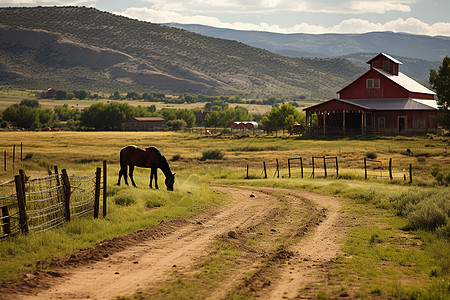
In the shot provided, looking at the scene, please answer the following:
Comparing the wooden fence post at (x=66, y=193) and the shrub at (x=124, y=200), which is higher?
the wooden fence post at (x=66, y=193)

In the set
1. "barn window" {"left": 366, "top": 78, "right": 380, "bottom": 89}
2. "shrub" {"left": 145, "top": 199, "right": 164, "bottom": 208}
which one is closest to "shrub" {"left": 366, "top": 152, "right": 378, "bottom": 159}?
"barn window" {"left": 366, "top": 78, "right": 380, "bottom": 89}

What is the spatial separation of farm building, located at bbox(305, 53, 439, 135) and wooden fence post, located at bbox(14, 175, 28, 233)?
60.1 m

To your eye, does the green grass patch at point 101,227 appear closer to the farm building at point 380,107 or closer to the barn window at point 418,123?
the farm building at point 380,107

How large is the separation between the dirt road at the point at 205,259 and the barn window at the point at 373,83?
60155mm

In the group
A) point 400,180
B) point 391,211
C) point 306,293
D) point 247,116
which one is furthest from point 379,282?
point 247,116

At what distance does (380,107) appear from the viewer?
71875mm

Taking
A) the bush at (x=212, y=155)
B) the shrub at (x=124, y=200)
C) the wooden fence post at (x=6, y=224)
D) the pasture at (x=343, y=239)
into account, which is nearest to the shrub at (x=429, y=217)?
the pasture at (x=343, y=239)

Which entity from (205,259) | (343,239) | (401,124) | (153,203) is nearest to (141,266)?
(205,259)

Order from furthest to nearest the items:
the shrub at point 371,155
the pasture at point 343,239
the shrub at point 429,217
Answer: the shrub at point 371,155 < the shrub at point 429,217 < the pasture at point 343,239

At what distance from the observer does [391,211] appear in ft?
70.7

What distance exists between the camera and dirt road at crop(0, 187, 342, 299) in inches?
417

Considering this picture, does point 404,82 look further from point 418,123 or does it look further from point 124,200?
point 124,200

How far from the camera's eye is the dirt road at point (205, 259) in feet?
34.7

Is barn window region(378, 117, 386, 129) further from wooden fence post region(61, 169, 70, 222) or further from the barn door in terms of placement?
wooden fence post region(61, 169, 70, 222)
